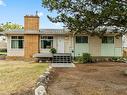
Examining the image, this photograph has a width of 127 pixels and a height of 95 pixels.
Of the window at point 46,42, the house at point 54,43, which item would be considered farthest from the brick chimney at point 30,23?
the window at point 46,42

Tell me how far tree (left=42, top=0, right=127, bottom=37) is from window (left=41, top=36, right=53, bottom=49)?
48.8 feet

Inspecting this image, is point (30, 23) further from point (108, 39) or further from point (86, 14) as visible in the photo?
point (86, 14)

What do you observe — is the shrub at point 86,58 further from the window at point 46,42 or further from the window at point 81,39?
the window at point 46,42

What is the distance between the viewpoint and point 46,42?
1310 inches

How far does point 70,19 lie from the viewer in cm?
1692

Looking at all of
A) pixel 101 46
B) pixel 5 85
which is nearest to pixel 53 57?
pixel 101 46

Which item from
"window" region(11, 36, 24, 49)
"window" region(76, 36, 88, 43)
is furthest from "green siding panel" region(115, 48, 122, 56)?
"window" region(11, 36, 24, 49)

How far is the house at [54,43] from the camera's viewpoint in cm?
3278

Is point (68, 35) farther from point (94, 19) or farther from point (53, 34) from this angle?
point (94, 19)

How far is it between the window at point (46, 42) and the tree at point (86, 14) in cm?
1489

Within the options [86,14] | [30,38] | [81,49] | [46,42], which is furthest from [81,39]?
[86,14]

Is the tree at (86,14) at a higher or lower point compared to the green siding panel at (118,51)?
higher

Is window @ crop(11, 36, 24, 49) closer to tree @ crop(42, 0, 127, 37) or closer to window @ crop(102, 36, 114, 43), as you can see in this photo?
window @ crop(102, 36, 114, 43)

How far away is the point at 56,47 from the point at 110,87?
2042 centimetres
